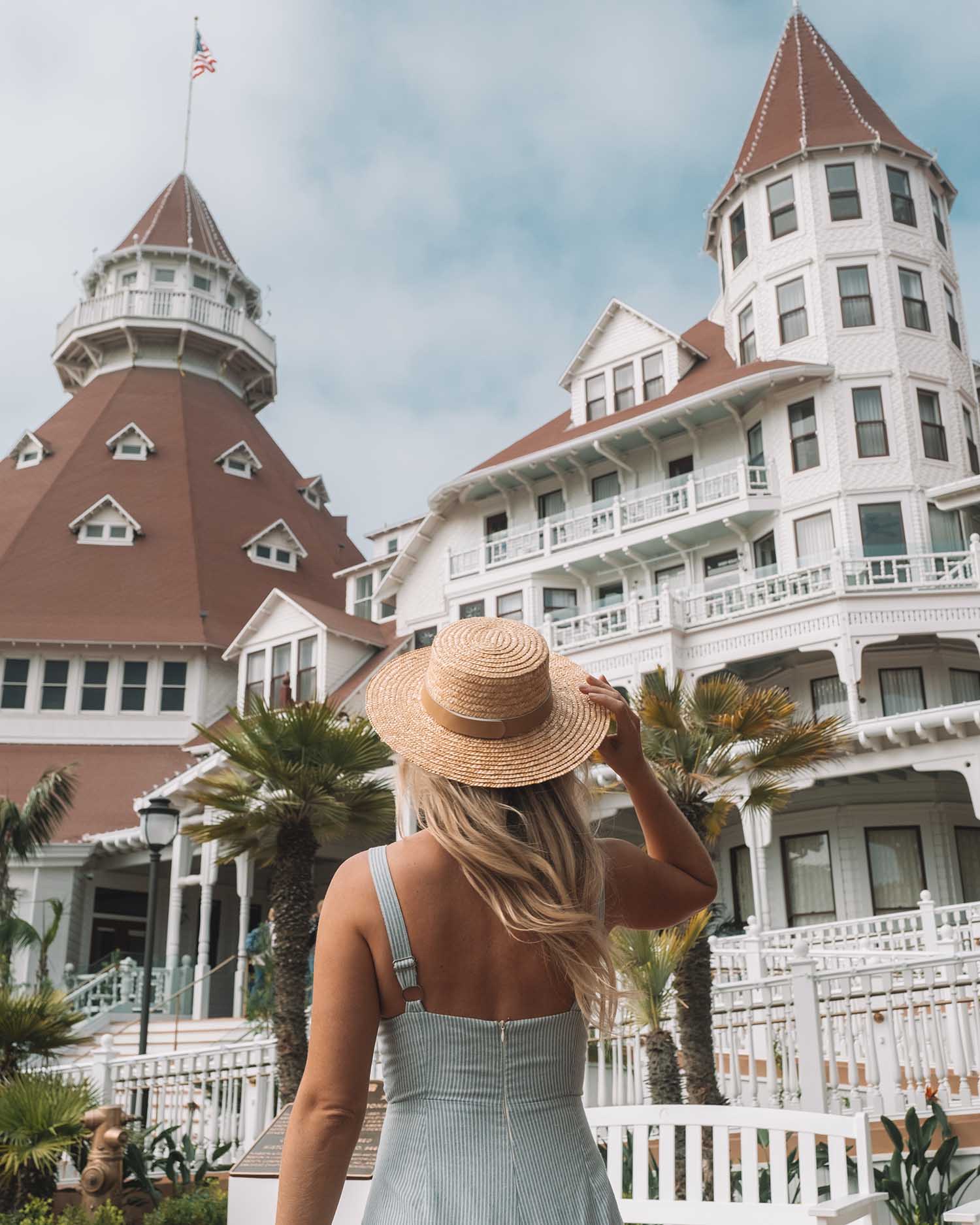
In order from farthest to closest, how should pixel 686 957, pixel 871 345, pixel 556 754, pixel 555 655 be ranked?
pixel 871 345
pixel 686 957
pixel 555 655
pixel 556 754

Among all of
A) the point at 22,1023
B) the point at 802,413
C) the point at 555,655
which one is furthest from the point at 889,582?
the point at 555,655

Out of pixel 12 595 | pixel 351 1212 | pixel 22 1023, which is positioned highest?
pixel 12 595

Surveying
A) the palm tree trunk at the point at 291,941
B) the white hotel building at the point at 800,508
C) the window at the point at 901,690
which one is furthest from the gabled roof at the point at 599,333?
the palm tree trunk at the point at 291,941

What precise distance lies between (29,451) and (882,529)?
33.3 metres

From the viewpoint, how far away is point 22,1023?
11.8 metres

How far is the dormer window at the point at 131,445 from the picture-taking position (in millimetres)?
44969

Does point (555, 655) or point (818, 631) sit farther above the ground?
point (818, 631)

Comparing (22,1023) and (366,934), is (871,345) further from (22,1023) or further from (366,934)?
(366,934)

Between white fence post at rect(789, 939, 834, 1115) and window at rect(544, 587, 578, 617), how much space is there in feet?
70.4

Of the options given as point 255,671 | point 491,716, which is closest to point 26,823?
point 255,671

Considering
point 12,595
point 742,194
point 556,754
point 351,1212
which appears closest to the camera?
point 556,754

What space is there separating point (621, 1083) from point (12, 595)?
109ft

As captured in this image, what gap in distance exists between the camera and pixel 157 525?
139 feet

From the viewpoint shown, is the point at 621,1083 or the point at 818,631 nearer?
the point at 621,1083
